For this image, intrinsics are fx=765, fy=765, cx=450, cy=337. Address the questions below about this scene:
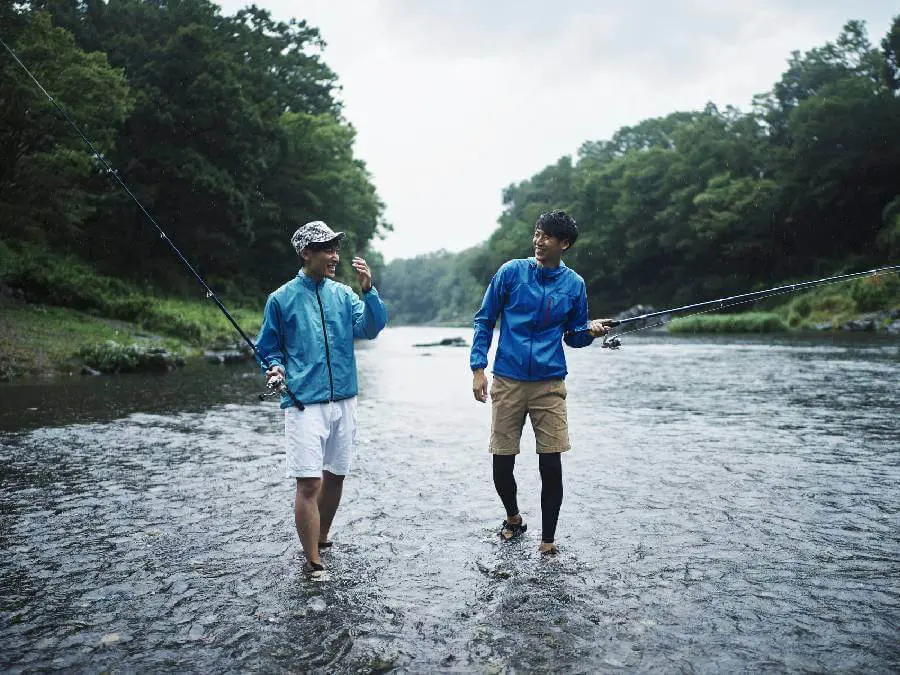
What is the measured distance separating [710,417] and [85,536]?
839cm

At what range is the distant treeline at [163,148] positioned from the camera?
934 inches

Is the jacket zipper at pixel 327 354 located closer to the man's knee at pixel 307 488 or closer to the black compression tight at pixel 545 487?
the man's knee at pixel 307 488

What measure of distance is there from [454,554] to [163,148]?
39.5 meters

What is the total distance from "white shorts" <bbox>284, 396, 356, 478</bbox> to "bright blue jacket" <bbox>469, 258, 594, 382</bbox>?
1.02 meters

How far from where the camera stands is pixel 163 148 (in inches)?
1564

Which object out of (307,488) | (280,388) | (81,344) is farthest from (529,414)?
(81,344)

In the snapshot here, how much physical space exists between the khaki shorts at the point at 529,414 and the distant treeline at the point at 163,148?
21.6m

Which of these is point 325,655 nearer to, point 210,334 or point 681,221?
point 210,334

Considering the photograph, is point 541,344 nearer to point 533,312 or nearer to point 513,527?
point 533,312

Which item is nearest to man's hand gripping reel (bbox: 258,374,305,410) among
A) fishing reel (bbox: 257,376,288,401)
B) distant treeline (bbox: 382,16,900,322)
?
fishing reel (bbox: 257,376,288,401)

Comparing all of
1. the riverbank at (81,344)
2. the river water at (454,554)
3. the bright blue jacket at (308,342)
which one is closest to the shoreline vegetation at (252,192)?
the riverbank at (81,344)

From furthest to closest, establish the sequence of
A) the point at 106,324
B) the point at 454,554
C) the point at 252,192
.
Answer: the point at 252,192, the point at 106,324, the point at 454,554

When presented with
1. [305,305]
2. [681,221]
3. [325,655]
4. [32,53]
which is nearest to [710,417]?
[305,305]

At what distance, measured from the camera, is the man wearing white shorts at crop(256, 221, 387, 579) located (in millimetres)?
4520
